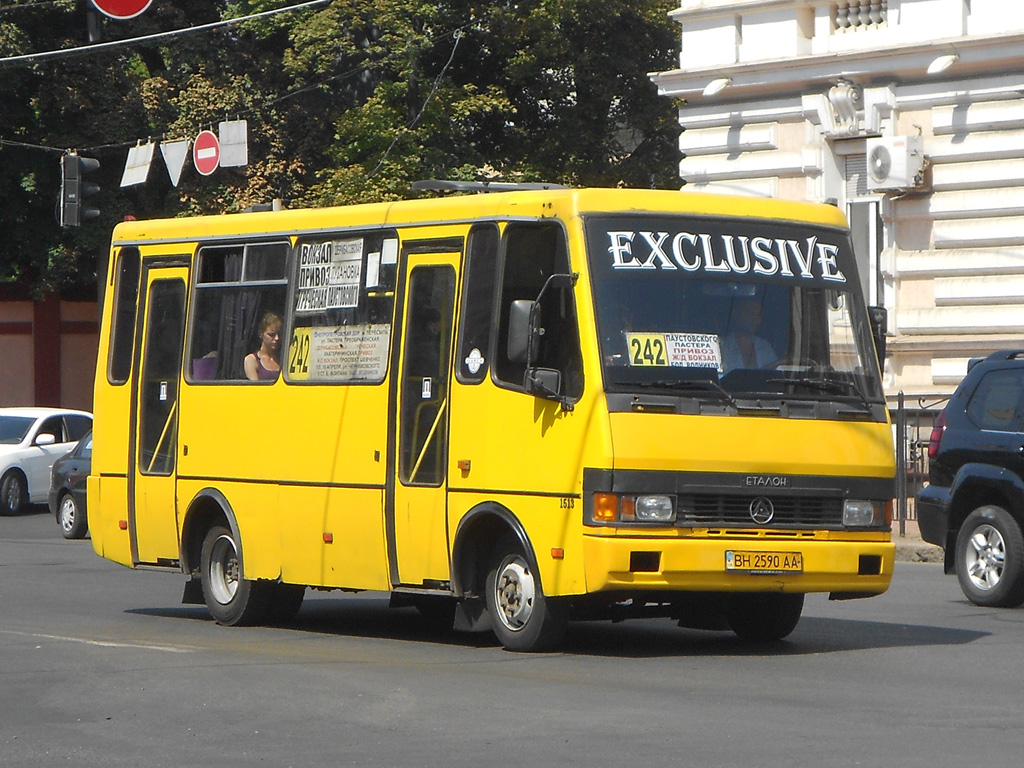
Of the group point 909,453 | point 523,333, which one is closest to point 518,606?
point 523,333

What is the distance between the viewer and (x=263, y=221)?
13812 mm

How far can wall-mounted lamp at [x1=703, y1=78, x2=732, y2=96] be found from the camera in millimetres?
26859

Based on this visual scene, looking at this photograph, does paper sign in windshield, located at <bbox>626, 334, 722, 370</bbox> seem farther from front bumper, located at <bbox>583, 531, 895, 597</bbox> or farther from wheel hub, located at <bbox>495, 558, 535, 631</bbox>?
wheel hub, located at <bbox>495, 558, 535, 631</bbox>

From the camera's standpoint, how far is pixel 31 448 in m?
29.5

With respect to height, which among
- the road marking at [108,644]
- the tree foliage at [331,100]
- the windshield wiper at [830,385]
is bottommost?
the road marking at [108,644]

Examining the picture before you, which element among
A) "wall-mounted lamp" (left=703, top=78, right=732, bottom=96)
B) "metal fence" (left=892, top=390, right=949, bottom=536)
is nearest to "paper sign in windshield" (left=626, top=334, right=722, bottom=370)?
"metal fence" (left=892, top=390, right=949, bottom=536)

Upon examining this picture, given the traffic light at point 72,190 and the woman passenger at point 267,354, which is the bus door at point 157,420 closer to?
the woman passenger at point 267,354

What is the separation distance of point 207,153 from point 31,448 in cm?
518

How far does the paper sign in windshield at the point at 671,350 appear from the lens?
11.2 meters

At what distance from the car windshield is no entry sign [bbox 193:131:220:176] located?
4600 mm

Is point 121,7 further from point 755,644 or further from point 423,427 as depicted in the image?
point 755,644

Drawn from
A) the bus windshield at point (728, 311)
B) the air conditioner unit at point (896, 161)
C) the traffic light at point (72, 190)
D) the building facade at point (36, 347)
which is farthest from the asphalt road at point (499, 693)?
the building facade at point (36, 347)

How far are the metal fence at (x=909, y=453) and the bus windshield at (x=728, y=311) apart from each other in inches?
410

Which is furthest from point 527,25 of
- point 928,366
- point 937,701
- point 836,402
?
point 937,701
